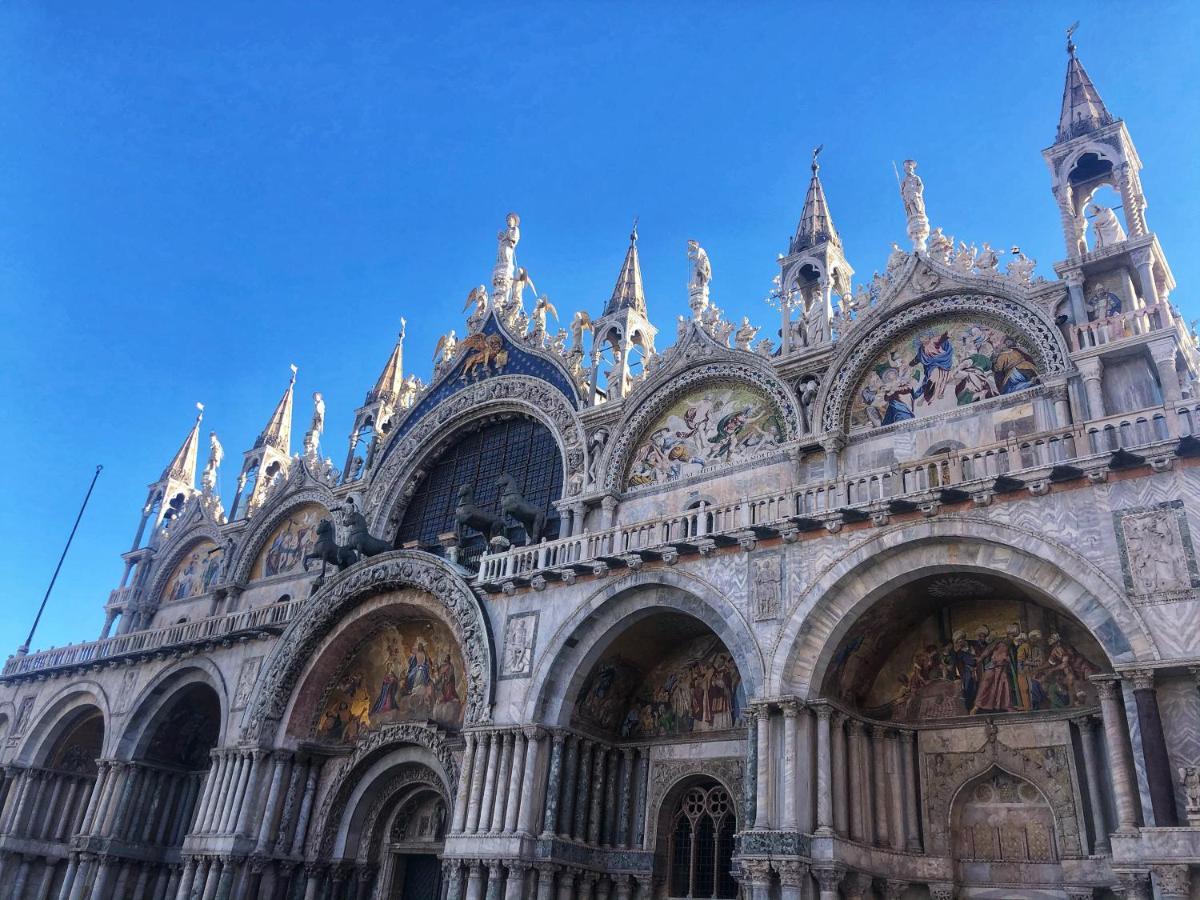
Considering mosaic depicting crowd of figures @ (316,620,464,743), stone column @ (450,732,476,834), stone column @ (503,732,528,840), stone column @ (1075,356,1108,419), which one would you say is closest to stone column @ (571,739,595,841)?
stone column @ (503,732,528,840)

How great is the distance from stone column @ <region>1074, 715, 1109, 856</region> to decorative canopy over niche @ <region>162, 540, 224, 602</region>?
24.1 m

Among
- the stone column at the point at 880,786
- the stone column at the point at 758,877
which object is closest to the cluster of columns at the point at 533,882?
the stone column at the point at 758,877

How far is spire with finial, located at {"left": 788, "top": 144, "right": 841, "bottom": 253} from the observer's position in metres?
21.8

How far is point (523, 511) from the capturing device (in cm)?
2098

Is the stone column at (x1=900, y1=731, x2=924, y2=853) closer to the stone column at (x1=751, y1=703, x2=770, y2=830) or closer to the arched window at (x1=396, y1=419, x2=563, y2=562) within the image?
the stone column at (x1=751, y1=703, x2=770, y2=830)

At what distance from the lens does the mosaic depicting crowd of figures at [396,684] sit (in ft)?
68.0

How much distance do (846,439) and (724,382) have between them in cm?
346

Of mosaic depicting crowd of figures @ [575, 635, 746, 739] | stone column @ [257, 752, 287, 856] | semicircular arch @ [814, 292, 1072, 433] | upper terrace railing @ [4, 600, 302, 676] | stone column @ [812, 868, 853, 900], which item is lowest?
stone column @ [812, 868, 853, 900]

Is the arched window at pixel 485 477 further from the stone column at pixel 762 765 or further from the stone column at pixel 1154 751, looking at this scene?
the stone column at pixel 1154 751

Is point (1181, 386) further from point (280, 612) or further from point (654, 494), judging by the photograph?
point (280, 612)

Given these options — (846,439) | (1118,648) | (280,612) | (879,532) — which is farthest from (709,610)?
(280,612)

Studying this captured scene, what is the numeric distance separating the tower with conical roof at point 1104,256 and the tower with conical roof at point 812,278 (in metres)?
4.57

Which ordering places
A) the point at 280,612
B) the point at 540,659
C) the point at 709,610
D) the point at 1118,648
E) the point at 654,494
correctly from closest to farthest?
the point at 1118,648 → the point at 709,610 → the point at 540,659 → the point at 654,494 → the point at 280,612

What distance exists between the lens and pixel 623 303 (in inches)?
947
